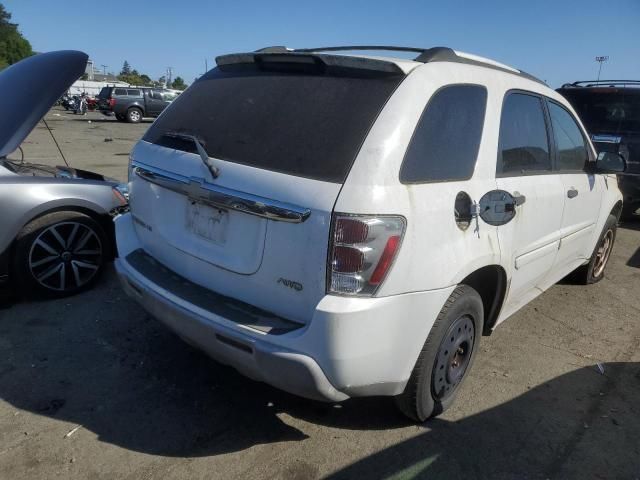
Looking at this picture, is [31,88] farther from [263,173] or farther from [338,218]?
[338,218]

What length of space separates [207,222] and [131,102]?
95.3 feet

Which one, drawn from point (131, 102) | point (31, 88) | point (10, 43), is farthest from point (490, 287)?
point (10, 43)

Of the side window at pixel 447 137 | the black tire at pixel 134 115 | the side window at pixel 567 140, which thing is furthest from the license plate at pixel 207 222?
the black tire at pixel 134 115

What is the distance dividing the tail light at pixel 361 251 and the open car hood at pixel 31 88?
2.89 metres

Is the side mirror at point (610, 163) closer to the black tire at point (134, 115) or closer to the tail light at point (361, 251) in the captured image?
the tail light at point (361, 251)

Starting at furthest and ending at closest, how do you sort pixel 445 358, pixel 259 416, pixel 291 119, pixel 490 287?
pixel 490 287, pixel 259 416, pixel 445 358, pixel 291 119

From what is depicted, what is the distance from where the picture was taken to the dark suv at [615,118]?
7.18 metres

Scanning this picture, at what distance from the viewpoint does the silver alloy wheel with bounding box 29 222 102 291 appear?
385 centimetres

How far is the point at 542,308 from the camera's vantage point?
14.5 ft

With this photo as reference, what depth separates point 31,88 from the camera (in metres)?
3.78

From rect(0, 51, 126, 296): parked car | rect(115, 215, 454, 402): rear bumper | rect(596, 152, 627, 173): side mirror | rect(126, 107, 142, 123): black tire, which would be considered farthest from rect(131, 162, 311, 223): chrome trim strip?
rect(126, 107, 142, 123): black tire

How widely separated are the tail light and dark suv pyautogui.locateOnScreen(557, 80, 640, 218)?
6.39 m

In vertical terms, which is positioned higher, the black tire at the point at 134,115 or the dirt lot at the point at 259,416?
the black tire at the point at 134,115

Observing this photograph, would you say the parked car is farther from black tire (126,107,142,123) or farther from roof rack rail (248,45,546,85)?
black tire (126,107,142,123)
